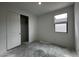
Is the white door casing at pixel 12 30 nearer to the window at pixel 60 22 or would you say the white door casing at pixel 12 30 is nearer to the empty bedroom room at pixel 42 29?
the empty bedroom room at pixel 42 29

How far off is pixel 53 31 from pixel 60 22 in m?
0.86

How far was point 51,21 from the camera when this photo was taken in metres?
4.25

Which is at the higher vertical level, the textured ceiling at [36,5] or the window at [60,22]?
the textured ceiling at [36,5]

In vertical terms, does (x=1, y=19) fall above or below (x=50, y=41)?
above

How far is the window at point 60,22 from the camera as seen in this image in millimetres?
3471

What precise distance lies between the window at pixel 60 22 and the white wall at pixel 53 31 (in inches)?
9.8

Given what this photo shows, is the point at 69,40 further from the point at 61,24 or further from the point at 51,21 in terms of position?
the point at 51,21

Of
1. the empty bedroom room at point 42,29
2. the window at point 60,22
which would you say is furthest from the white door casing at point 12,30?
the window at point 60,22

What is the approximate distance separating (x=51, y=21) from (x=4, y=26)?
3175 mm

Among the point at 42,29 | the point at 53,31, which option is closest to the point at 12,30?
the point at 42,29

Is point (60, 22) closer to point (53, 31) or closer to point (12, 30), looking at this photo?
point (53, 31)

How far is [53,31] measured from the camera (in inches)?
163

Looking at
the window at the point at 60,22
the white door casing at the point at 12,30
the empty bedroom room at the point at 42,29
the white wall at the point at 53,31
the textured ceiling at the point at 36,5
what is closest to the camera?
the empty bedroom room at the point at 42,29

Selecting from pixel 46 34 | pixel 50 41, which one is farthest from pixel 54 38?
pixel 46 34
